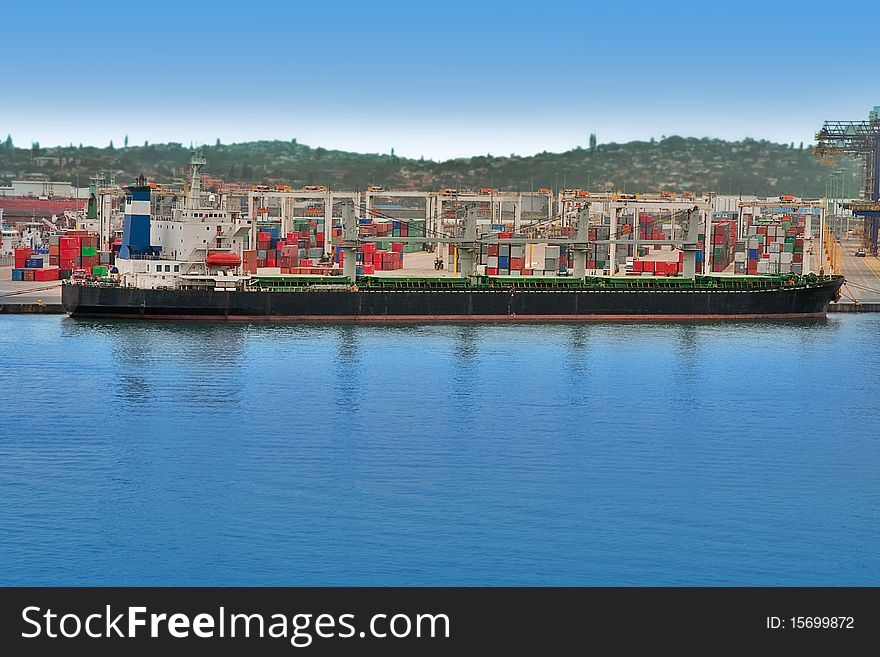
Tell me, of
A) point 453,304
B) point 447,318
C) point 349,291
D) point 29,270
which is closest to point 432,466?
point 349,291

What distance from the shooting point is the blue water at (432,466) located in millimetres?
18625

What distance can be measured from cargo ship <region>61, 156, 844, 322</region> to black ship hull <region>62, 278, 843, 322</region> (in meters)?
0.04

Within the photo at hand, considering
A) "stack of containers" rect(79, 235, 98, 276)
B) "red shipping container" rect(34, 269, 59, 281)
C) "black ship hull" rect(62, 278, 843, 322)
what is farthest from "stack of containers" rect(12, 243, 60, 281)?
"black ship hull" rect(62, 278, 843, 322)

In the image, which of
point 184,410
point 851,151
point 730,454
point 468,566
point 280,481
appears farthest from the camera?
point 851,151

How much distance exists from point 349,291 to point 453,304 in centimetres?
421

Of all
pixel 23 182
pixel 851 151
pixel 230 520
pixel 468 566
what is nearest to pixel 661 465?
pixel 468 566

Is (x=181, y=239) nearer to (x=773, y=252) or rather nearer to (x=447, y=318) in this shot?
(x=447, y=318)

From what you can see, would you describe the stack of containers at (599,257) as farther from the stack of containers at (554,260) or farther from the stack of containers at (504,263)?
the stack of containers at (504,263)

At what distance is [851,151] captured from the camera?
80.2 meters

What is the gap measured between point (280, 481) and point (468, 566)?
18.2 feet

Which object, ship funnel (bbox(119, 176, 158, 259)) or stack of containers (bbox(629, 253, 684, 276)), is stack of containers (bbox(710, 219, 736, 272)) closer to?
stack of containers (bbox(629, 253, 684, 276))

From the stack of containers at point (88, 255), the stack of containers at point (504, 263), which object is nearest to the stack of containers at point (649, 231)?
the stack of containers at point (504, 263)

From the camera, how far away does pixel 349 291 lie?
49250 mm
